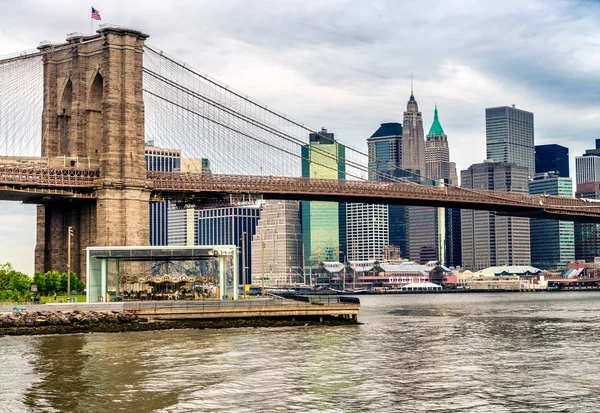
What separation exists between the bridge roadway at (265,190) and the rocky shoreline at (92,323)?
2282cm

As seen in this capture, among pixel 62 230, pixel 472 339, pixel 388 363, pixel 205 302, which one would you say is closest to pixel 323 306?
pixel 205 302

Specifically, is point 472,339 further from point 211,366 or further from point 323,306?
point 211,366

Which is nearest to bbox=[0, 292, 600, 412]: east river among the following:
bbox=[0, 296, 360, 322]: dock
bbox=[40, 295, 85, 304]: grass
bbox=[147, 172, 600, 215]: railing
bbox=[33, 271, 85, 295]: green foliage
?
bbox=[0, 296, 360, 322]: dock

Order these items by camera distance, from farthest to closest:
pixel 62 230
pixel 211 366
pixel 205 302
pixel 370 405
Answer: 1. pixel 62 230
2. pixel 205 302
3. pixel 211 366
4. pixel 370 405

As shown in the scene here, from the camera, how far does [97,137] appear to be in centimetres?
9344

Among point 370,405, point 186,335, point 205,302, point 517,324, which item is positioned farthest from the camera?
point 517,324

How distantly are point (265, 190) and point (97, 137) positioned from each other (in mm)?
18186

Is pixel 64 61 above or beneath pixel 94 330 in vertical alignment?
above

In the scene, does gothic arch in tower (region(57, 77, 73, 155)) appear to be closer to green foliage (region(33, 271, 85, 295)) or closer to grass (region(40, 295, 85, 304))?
green foliage (region(33, 271, 85, 295))

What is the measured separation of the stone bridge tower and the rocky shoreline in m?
22.6

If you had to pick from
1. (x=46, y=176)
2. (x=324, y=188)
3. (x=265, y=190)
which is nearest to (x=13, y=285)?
(x=46, y=176)

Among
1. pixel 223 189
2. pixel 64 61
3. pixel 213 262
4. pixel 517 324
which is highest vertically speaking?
pixel 64 61

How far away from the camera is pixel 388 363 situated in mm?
46938

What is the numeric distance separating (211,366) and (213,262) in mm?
33989
